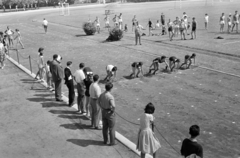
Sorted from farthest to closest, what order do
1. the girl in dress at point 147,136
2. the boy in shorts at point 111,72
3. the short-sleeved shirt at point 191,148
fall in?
the boy in shorts at point 111,72 → the girl in dress at point 147,136 → the short-sleeved shirt at point 191,148

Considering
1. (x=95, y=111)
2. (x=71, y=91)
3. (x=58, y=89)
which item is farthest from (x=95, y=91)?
(x=58, y=89)

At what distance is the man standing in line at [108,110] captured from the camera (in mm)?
7550

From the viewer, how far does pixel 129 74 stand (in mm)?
15078

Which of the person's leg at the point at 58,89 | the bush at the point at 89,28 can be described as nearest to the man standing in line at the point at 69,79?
the person's leg at the point at 58,89

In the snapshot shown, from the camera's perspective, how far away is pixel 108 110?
7.70 m

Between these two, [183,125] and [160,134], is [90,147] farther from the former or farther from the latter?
→ [183,125]

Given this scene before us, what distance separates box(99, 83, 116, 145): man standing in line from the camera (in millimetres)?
7550

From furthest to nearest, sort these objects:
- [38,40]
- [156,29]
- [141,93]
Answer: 1. [156,29]
2. [38,40]
3. [141,93]

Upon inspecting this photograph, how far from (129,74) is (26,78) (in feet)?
18.4

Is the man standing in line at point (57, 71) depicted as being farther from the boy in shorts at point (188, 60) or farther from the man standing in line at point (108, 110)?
the boy in shorts at point (188, 60)

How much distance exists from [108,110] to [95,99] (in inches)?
41.1

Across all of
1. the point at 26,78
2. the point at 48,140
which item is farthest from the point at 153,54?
the point at 48,140

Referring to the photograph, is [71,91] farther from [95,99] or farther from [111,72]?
[111,72]

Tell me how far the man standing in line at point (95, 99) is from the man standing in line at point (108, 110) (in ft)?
2.51
